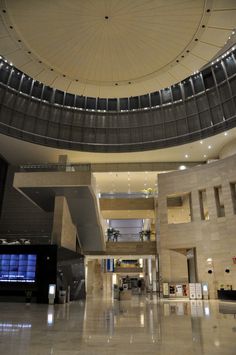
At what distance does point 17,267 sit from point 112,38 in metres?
17.0

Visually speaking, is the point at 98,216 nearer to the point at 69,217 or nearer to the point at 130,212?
the point at 69,217

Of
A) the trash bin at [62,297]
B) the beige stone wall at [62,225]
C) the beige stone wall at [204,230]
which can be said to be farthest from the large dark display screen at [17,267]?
the beige stone wall at [204,230]

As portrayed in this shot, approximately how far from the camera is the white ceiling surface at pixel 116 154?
3388 cm

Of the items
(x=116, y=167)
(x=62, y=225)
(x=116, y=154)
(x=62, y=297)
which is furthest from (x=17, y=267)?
(x=116, y=167)

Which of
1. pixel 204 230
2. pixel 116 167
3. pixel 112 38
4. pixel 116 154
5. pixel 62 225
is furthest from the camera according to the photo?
pixel 116 167

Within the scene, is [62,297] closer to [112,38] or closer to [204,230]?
[204,230]

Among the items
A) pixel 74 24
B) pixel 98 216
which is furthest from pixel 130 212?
pixel 74 24

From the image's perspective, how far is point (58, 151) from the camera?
35938 millimetres

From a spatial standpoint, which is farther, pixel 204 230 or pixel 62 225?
pixel 204 230

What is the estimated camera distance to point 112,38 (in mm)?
17875

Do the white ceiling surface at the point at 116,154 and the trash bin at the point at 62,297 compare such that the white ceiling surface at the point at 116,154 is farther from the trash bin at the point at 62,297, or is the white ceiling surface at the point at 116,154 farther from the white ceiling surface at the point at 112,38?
the trash bin at the point at 62,297

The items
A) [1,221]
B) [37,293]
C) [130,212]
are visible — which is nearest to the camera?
[37,293]

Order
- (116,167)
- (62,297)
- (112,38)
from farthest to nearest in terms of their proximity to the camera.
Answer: (116,167)
(62,297)
(112,38)

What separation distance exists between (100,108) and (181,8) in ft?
70.2
